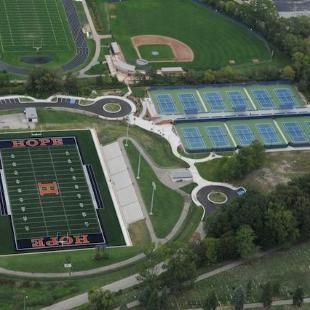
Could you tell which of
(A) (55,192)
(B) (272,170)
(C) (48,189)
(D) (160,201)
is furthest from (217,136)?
(C) (48,189)

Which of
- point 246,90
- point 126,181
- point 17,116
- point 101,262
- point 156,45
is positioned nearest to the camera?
point 101,262

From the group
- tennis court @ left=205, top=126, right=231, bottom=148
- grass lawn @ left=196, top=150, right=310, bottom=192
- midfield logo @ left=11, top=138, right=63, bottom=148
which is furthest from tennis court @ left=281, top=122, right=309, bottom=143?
midfield logo @ left=11, top=138, right=63, bottom=148

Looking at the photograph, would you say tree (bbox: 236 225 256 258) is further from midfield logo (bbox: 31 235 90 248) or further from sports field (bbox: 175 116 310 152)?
sports field (bbox: 175 116 310 152)

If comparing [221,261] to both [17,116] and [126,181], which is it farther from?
Result: [17,116]

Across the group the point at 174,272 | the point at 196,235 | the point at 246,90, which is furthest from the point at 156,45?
the point at 174,272

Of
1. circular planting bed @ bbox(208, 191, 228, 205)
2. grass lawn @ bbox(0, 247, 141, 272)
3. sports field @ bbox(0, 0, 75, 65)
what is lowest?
grass lawn @ bbox(0, 247, 141, 272)

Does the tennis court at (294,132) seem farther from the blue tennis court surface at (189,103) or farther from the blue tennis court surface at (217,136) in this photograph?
the blue tennis court surface at (189,103)
